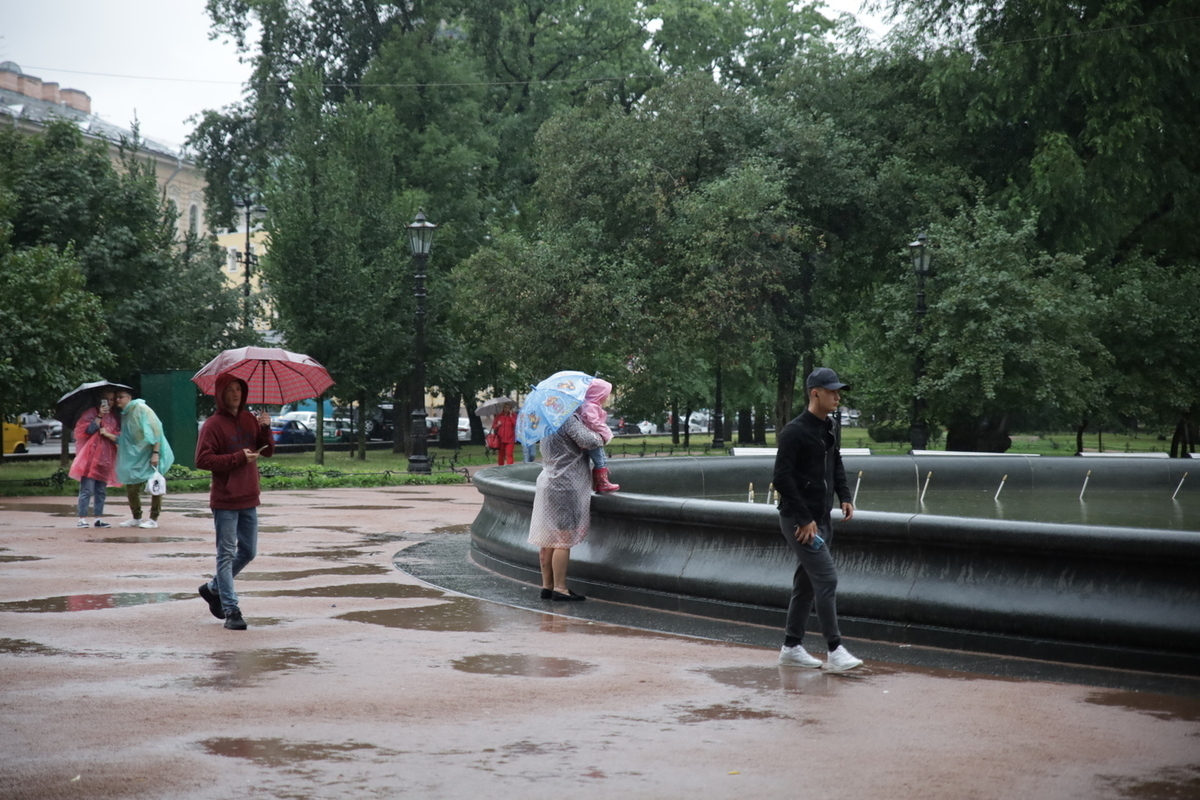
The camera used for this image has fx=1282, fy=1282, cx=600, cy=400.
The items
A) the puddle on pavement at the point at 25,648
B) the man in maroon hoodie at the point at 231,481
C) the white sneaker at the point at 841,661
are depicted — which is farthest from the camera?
the man in maroon hoodie at the point at 231,481

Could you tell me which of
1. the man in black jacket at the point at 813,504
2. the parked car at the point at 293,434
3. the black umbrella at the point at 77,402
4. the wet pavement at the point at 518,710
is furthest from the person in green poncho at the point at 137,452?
the parked car at the point at 293,434

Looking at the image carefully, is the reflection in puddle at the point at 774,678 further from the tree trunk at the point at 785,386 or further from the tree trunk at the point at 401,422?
the tree trunk at the point at 401,422

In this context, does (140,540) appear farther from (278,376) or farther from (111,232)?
(111,232)

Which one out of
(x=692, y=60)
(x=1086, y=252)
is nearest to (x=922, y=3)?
(x=1086, y=252)

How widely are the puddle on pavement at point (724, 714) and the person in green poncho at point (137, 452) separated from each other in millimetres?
11484

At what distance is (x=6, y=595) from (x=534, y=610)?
4.26m

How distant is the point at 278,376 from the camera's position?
21312 mm

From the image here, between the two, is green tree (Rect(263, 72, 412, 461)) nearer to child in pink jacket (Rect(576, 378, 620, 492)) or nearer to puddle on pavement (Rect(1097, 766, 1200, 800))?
child in pink jacket (Rect(576, 378, 620, 492))

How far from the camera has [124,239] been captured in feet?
104

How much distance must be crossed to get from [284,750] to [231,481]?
3.70 m

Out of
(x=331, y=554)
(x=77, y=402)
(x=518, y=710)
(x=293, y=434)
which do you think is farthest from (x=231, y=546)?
(x=293, y=434)

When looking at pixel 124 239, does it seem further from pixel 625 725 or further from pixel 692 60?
pixel 625 725

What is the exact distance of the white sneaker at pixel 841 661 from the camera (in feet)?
23.8

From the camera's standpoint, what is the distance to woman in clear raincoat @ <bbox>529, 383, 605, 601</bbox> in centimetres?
993
